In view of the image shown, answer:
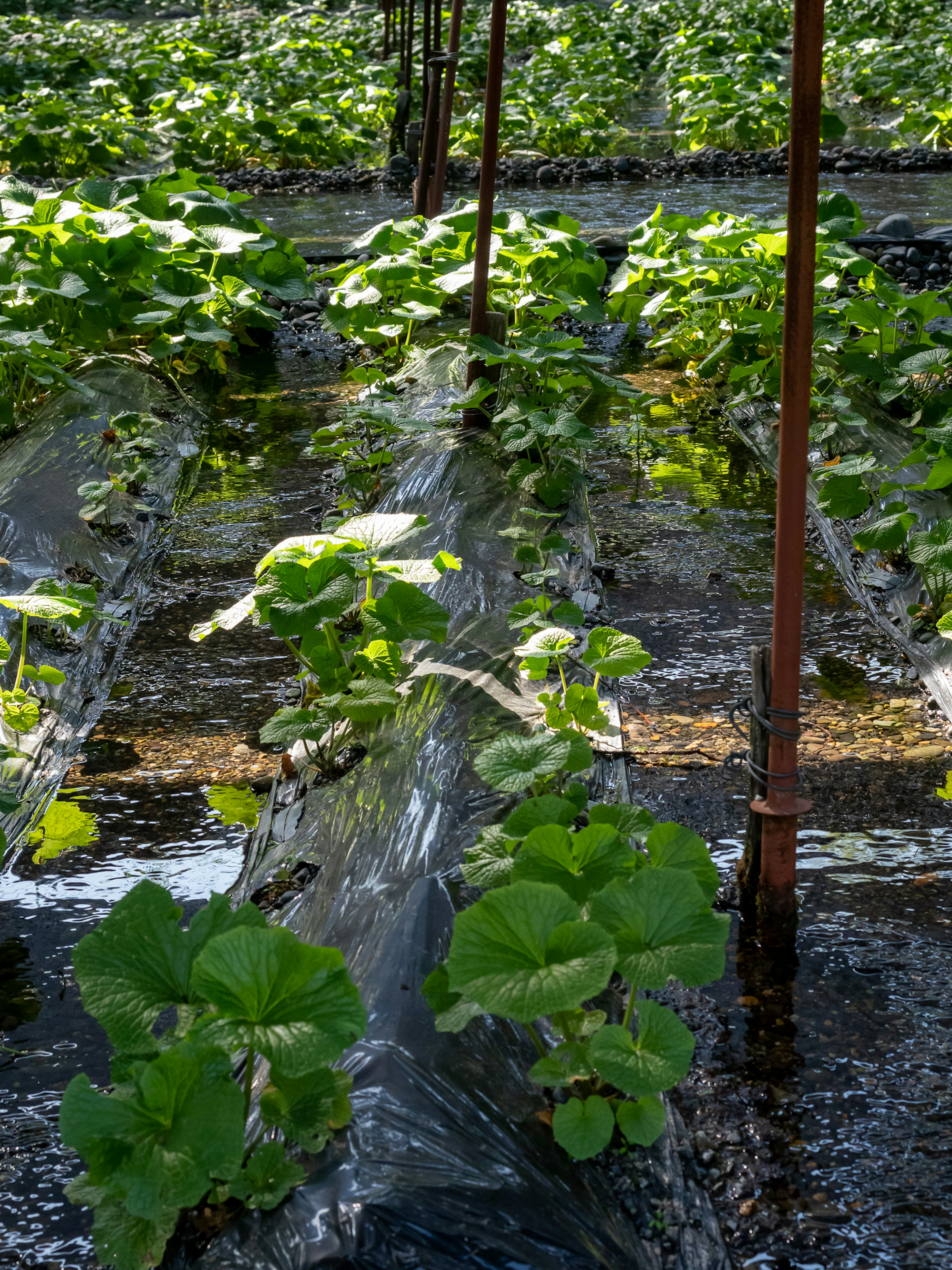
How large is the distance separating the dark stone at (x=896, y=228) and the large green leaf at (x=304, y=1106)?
623cm

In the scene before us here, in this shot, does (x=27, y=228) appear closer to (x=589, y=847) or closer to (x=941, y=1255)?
(x=589, y=847)

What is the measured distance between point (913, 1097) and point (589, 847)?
0.61 m

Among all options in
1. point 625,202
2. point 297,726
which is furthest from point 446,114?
point 297,726

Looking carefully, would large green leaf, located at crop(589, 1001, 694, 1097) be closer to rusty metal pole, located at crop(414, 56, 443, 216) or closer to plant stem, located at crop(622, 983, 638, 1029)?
plant stem, located at crop(622, 983, 638, 1029)

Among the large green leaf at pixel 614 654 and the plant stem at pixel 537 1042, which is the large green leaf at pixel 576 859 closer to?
the plant stem at pixel 537 1042

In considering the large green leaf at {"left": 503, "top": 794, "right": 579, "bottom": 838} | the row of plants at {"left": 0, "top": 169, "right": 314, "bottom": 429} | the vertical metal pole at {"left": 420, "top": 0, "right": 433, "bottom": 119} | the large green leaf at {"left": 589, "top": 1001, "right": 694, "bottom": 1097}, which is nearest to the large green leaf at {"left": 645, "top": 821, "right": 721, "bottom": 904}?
the large green leaf at {"left": 503, "top": 794, "right": 579, "bottom": 838}

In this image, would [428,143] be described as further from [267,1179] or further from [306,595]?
[267,1179]

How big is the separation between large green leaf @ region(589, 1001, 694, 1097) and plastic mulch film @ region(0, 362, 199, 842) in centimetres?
148

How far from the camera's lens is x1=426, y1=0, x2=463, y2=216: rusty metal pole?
175 inches

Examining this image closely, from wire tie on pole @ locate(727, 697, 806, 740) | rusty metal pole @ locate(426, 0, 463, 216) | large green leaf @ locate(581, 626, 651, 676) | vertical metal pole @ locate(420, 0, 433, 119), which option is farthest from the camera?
vertical metal pole @ locate(420, 0, 433, 119)

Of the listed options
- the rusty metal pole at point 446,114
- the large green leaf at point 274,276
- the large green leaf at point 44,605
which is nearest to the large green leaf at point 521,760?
the large green leaf at point 44,605

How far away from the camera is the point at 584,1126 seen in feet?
4.30

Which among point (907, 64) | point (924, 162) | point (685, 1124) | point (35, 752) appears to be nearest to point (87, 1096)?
point (685, 1124)

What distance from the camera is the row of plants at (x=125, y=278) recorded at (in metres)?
3.93
